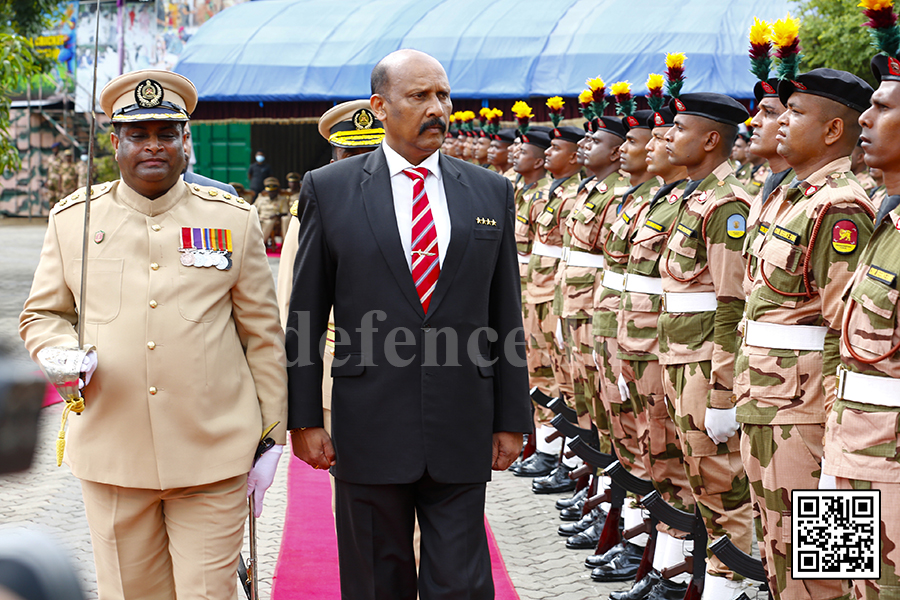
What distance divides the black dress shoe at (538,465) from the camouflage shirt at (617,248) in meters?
1.89

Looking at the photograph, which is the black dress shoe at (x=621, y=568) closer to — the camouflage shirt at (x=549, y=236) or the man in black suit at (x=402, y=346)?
the man in black suit at (x=402, y=346)

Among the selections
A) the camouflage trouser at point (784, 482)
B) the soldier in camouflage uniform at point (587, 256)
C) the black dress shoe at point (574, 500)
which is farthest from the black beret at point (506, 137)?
the camouflage trouser at point (784, 482)

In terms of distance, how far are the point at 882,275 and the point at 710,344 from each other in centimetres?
162

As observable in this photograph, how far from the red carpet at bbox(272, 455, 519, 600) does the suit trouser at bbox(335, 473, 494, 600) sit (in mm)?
1544

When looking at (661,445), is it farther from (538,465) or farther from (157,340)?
(157,340)

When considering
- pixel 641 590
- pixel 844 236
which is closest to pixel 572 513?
pixel 641 590

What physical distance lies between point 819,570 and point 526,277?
15.3 feet

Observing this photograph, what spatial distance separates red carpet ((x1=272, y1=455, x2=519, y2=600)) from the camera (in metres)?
4.80

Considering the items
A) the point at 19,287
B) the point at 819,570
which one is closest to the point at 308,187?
the point at 819,570

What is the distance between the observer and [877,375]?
2982mm

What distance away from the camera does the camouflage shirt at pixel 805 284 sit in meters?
3.42

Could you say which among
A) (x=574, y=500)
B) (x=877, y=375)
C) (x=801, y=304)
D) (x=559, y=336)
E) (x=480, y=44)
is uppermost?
(x=480, y=44)

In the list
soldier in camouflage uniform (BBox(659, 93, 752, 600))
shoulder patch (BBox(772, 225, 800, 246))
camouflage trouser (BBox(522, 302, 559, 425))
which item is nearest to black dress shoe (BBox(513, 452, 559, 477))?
camouflage trouser (BBox(522, 302, 559, 425))

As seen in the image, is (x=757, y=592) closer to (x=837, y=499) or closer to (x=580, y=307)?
(x=837, y=499)
